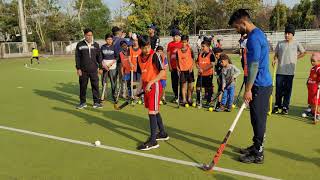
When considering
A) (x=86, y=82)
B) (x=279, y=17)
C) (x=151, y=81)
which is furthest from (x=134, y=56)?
(x=279, y=17)

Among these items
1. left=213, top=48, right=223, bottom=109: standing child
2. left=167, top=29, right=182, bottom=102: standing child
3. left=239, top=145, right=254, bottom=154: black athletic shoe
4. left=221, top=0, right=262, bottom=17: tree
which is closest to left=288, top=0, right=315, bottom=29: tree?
left=221, top=0, right=262, bottom=17: tree

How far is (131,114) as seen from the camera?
9625 millimetres

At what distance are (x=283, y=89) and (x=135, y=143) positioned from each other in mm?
4161

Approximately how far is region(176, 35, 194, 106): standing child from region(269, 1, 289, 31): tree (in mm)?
37010

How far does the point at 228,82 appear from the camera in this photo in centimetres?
967

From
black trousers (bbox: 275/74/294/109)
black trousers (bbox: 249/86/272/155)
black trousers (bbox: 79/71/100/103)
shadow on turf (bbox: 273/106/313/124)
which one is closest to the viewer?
black trousers (bbox: 249/86/272/155)

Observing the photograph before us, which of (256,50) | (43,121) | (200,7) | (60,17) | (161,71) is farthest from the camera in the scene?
(60,17)

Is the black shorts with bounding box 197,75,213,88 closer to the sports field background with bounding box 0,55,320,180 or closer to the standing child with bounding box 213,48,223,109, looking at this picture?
the standing child with bounding box 213,48,223,109

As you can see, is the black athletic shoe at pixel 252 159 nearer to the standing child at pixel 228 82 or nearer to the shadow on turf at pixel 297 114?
the shadow on turf at pixel 297 114

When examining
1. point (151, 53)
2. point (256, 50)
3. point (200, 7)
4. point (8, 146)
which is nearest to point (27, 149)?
point (8, 146)

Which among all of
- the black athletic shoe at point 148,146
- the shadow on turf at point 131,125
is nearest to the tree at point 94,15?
the shadow on turf at point 131,125

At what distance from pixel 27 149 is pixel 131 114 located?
3.27 meters

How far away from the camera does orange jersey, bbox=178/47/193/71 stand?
10.3m

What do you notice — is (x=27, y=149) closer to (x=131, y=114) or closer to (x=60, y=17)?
(x=131, y=114)
